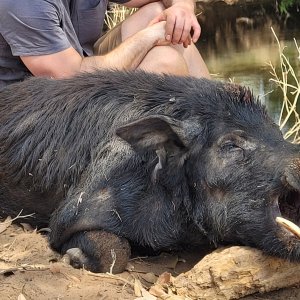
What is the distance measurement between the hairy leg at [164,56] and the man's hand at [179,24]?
73 mm

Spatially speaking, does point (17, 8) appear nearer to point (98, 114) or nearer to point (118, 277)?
point (98, 114)

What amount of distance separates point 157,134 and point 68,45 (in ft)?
4.62

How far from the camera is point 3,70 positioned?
178 inches

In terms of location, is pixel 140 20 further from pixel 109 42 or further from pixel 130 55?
pixel 130 55

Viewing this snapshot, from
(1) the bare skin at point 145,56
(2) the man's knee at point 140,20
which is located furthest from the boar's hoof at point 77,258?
(2) the man's knee at point 140,20

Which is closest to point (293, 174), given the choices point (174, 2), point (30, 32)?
point (30, 32)

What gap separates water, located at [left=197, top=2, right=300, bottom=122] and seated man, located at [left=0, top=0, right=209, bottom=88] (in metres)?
2.24

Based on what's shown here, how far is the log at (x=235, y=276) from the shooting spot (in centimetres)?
287

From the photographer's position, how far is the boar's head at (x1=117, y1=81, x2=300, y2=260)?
2912 mm

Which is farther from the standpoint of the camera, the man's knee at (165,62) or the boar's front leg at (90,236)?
the man's knee at (165,62)

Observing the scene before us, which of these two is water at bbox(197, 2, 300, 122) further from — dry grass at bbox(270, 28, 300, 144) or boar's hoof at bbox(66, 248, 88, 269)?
boar's hoof at bbox(66, 248, 88, 269)

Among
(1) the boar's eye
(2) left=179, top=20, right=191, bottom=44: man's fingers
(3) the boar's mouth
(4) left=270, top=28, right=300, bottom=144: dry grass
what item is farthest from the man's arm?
(3) the boar's mouth

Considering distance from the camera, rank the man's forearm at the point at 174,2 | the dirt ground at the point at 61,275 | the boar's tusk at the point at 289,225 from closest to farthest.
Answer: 1. the boar's tusk at the point at 289,225
2. the dirt ground at the point at 61,275
3. the man's forearm at the point at 174,2

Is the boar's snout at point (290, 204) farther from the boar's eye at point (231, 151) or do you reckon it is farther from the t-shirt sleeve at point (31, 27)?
the t-shirt sleeve at point (31, 27)
